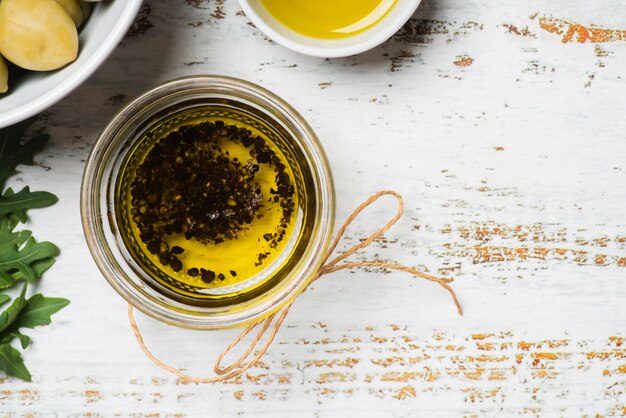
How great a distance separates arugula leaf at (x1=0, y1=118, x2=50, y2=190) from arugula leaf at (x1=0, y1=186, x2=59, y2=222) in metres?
0.03

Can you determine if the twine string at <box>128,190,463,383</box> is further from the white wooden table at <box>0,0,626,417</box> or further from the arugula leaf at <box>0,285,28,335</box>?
the arugula leaf at <box>0,285,28,335</box>

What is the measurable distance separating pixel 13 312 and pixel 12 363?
0.22ft

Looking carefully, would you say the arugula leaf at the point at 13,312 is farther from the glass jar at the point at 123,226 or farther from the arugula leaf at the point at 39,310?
the glass jar at the point at 123,226

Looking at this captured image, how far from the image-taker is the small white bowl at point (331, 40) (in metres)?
0.75

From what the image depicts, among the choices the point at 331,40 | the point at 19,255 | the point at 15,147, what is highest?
the point at 331,40

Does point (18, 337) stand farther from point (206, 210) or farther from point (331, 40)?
point (331, 40)

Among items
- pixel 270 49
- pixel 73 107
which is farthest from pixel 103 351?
pixel 270 49

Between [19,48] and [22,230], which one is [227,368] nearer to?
[22,230]

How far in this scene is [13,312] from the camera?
2.64 feet

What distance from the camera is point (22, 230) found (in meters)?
0.82

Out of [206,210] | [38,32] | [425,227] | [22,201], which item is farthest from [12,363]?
[425,227]

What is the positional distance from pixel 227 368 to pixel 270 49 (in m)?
0.38

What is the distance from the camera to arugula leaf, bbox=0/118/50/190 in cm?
80

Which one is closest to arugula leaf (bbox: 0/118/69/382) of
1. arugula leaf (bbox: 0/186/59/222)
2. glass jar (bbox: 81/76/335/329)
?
arugula leaf (bbox: 0/186/59/222)
